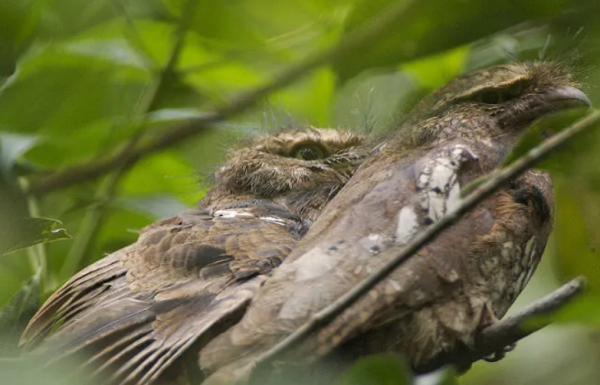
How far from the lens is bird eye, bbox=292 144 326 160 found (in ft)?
13.3

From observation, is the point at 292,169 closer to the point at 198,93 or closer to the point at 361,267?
the point at 198,93

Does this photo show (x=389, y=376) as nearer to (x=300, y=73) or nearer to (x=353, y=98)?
(x=300, y=73)

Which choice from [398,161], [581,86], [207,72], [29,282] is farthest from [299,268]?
[207,72]

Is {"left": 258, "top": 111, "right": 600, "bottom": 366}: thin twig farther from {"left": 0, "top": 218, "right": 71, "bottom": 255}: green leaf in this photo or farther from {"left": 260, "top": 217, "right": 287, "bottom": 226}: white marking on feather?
{"left": 260, "top": 217, "right": 287, "bottom": 226}: white marking on feather

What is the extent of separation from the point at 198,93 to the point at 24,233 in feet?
4.24

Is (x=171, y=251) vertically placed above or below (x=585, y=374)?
above

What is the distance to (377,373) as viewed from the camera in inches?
58.4

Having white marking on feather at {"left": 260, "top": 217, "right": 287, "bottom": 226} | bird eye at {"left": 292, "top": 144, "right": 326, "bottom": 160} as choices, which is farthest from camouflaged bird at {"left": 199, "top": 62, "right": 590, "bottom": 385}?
bird eye at {"left": 292, "top": 144, "right": 326, "bottom": 160}

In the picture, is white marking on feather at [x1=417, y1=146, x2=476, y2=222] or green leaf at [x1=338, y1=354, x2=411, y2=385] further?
white marking on feather at [x1=417, y1=146, x2=476, y2=222]

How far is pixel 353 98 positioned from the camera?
3633mm

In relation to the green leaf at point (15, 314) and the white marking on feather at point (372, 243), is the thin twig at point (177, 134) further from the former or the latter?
the white marking on feather at point (372, 243)

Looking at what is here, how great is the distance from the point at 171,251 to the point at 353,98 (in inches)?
53.7

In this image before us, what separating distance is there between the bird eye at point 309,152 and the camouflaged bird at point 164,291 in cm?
56

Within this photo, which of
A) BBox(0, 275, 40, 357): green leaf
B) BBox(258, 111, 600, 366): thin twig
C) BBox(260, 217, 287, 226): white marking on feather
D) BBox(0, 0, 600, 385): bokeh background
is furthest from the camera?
BBox(260, 217, 287, 226): white marking on feather
